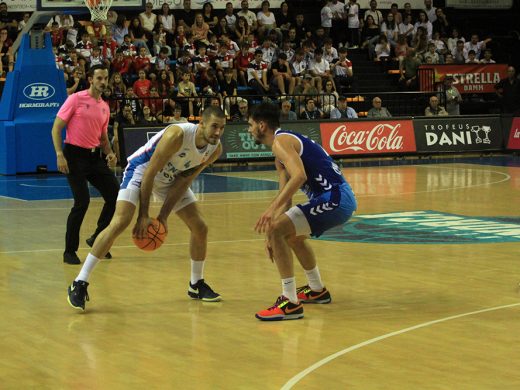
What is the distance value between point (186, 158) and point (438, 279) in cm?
295

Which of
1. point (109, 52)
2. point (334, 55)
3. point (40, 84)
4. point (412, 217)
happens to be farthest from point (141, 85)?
point (412, 217)

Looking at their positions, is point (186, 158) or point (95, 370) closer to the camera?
point (95, 370)

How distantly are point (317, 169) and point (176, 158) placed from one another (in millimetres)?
1233

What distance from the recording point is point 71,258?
37.9 feet

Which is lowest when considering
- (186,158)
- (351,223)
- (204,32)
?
(351,223)

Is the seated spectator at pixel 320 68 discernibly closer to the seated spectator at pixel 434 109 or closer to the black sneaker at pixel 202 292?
the seated spectator at pixel 434 109

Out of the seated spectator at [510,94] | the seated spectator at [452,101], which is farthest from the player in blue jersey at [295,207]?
the seated spectator at [510,94]

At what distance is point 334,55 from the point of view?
3083 cm

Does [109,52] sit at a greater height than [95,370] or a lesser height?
greater

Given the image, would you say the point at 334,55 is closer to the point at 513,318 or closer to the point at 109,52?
the point at 109,52

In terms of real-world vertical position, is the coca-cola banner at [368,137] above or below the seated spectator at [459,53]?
below

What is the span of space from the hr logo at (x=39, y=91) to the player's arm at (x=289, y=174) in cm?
1538

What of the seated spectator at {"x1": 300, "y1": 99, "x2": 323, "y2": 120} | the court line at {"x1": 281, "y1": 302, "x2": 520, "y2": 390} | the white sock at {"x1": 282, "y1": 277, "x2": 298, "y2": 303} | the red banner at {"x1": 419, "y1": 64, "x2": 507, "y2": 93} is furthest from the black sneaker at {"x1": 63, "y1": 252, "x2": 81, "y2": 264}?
the red banner at {"x1": 419, "y1": 64, "x2": 507, "y2": 93}

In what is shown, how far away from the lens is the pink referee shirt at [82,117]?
1182cm
